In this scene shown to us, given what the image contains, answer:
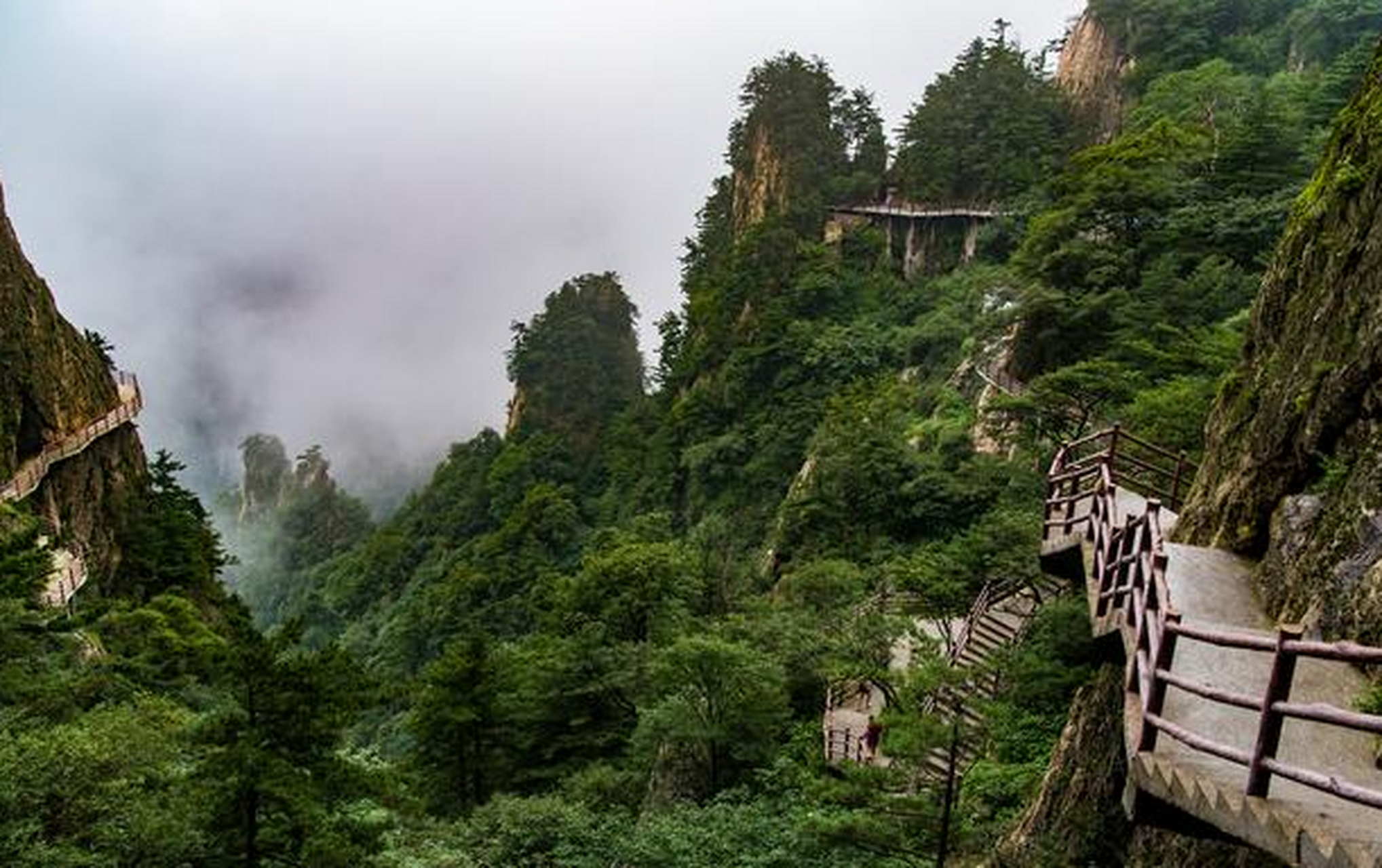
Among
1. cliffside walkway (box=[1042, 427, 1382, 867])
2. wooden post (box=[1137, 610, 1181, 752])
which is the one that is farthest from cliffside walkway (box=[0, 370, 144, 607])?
wooden post (box=[1137, 610, 1181, 752])

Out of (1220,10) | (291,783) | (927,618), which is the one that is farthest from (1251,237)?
(1220,10)

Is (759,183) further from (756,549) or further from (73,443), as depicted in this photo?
(73,443)

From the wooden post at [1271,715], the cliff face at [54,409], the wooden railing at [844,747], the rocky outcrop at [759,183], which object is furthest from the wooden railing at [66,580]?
the rocky outcrop at [759,183]

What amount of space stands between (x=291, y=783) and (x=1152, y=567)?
8.88m

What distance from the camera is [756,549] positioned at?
1464 inches

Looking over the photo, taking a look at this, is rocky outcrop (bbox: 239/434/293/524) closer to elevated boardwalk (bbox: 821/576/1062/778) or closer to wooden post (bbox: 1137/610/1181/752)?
Answer: elevated boardwalk (bbox: 821/576/1062/778)

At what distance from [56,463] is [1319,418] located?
114 feet

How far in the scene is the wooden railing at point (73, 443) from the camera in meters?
28.0

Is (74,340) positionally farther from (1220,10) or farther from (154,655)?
(1220,10)

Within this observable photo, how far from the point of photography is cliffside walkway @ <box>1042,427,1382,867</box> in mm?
3766

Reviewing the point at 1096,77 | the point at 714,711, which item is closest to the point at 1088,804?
the point at 714,711

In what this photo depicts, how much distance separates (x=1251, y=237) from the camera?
25.2 m

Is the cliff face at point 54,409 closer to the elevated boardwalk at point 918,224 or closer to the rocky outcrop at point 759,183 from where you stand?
the elevated boardwalk at point 918,224

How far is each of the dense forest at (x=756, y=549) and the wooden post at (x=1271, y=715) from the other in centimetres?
766
